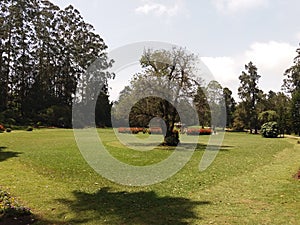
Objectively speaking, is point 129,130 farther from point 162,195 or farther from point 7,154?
point 162,195

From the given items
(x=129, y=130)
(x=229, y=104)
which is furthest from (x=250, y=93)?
(x=129, y=130)

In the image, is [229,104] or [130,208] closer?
[130,208]

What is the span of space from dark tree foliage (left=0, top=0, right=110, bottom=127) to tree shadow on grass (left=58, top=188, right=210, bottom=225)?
1526 inches

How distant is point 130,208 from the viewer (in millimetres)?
7750

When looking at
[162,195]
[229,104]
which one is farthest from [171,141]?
[229,104]

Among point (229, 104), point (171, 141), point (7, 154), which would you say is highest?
point (229, 104)

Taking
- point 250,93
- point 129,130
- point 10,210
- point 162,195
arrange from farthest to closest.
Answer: point 250,93, point 129,130, point 162,195, point 10,210

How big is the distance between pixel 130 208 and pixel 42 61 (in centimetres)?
5455

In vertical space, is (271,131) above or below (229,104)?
below

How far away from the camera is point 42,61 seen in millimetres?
57656

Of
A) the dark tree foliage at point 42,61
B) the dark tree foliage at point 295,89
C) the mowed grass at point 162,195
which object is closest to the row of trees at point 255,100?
the dark tree foliage at point 295,89

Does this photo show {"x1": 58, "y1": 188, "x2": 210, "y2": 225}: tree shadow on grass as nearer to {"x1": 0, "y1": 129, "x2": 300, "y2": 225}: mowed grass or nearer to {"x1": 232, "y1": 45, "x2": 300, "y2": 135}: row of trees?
{"x1": 0, "y1": 129, "x2": 300, "y2": 225}: mowed grass

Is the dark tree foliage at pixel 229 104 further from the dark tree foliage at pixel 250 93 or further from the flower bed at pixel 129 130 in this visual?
the flower bed at pixel 129 130

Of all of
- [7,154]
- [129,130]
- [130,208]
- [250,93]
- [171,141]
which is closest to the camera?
[130,208]
